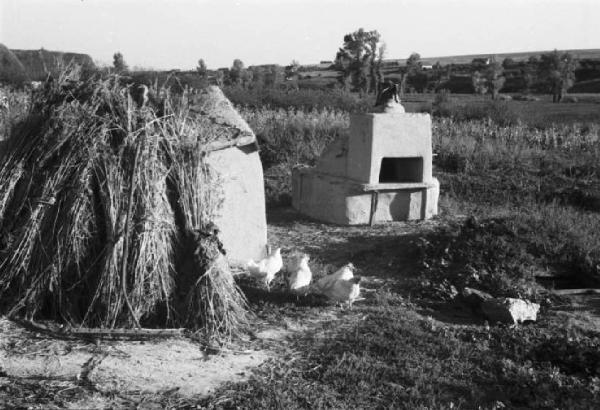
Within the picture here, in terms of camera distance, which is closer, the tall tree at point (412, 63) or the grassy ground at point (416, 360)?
the grassy ground at point (416, 360)

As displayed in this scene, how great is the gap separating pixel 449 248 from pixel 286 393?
4.13 meters

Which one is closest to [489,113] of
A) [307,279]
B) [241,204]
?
[241,204]

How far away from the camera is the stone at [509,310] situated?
19.7ft

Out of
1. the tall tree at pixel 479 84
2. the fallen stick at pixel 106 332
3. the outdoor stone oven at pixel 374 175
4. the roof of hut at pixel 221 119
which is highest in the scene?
the tall tree at pixel 479 84

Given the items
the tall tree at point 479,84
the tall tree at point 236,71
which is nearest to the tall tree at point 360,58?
the tall tree at point 236,71

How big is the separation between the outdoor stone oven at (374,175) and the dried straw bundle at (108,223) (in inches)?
171

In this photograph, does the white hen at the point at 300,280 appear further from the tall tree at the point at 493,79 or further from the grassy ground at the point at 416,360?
the tall tree at the point at 493,79

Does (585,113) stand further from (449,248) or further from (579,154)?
(449,248)

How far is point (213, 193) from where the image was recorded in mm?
5879

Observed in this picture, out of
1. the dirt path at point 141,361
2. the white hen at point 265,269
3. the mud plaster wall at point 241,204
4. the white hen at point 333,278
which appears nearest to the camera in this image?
the dirt path at point 141,361

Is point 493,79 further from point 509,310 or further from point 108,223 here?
point 108,223

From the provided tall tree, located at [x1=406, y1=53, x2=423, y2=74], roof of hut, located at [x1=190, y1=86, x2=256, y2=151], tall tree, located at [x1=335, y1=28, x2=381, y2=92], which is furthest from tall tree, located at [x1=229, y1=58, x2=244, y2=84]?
roof of hut, located at [x1=190, y1=86, x2=256, y2=151]

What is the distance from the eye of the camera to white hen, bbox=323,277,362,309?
235 inches

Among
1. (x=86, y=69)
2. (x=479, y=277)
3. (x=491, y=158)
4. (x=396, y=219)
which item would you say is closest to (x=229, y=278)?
(x=86, y=69)
